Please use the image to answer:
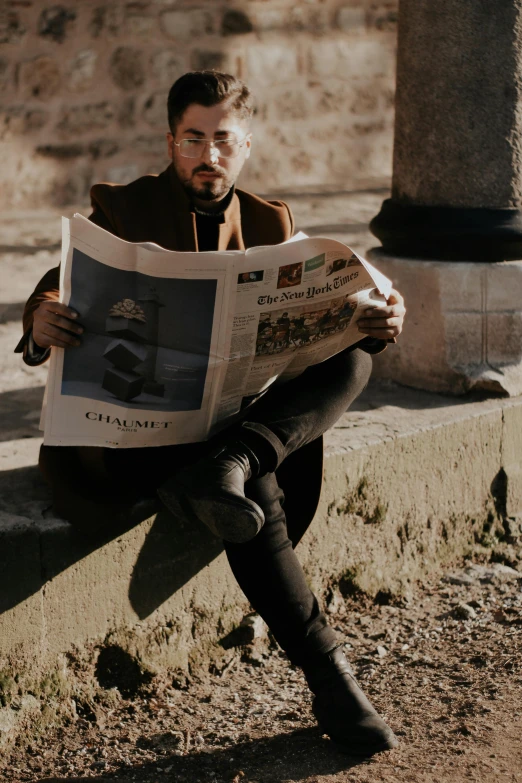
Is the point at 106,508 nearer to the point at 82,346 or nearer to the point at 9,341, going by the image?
the point at 82,346

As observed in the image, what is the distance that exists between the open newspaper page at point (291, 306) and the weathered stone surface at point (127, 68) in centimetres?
392

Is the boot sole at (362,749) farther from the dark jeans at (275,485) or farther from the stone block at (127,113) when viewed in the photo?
the stone block at (127,113)

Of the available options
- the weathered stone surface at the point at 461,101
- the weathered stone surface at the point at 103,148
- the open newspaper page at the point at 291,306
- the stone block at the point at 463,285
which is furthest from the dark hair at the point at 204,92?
the weathered stone surface at the point at 103,148

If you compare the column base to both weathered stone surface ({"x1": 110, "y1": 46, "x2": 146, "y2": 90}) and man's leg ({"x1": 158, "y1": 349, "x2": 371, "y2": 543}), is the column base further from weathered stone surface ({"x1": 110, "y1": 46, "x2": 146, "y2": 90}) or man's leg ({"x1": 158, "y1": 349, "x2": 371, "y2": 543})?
weathered stone surface ({"x1": 110, "y1": 46, "x2": 146, "y2": 90})

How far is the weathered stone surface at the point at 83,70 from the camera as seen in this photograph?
18.0 ft

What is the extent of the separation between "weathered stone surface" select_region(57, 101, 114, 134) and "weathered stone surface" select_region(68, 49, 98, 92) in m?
0.11

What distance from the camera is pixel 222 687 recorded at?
241 centimetres

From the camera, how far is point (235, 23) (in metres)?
5.91

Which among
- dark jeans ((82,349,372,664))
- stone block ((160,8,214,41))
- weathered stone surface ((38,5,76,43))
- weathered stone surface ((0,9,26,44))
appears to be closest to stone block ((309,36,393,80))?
stone block ((160,8,214,41))

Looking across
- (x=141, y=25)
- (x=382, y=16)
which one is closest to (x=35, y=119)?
(x=141, y=25)

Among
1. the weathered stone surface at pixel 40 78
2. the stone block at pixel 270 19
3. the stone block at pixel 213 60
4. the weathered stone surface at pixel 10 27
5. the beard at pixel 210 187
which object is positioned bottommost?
the beard at pixel 210 187

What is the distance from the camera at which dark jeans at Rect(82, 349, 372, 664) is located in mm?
2059

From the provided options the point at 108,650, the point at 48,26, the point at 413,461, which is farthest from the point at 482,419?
the point at 48,26

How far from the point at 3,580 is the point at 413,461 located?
3.97 feet
